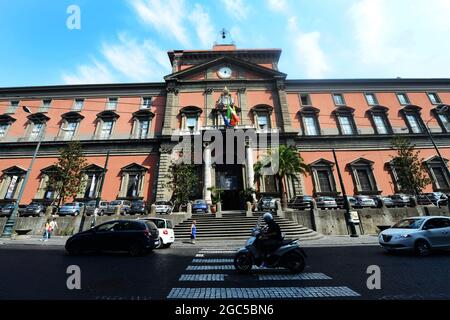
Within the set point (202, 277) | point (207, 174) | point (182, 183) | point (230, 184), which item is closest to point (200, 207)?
point (182, 183)

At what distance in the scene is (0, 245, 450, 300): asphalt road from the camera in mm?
4227

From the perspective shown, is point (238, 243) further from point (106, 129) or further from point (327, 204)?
point (106, 129)

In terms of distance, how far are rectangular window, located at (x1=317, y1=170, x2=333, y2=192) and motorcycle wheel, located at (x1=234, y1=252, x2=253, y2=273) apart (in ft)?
68.8

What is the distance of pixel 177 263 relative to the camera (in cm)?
738

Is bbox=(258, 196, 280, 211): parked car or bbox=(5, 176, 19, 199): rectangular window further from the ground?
bbox=(5, 176, 19, 199): rectangular window

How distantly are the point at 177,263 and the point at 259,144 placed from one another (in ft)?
64.2

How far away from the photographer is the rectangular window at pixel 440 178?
24.1 meters

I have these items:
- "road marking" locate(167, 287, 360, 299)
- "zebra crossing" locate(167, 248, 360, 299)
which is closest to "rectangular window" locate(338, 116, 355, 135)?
"zebra crossing" locate(167, 248, 360, 299)

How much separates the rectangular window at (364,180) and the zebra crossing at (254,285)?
2307cm

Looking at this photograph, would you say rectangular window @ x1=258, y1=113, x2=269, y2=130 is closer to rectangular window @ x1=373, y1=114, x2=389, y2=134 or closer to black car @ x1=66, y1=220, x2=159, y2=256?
rectangular window @ x1=373, y1=114, x2=389, y2=134

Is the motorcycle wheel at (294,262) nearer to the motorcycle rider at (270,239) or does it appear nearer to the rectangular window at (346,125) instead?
the motorcycle rider at (270,239)

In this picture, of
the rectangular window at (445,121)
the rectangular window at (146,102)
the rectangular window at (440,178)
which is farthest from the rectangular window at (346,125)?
the rectangular window at (146,102)

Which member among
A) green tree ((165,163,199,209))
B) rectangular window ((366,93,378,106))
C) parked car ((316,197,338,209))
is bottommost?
parked car ((316,197,338,209))
